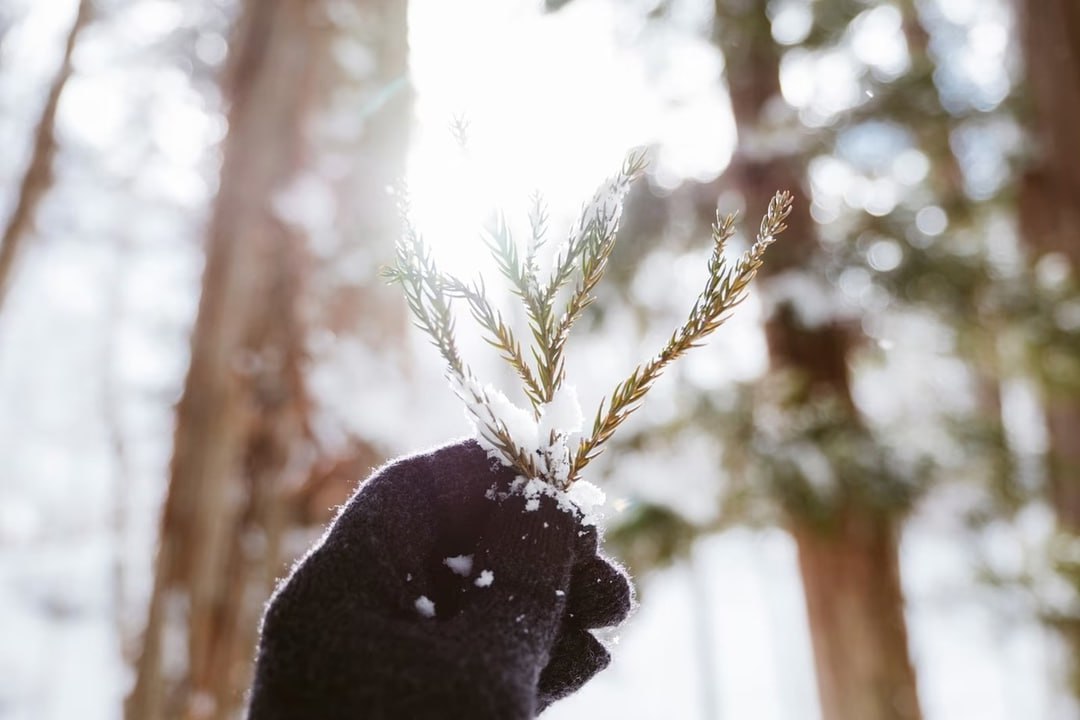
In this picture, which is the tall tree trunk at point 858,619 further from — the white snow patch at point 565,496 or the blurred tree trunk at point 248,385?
the white snow patch at point 565,496

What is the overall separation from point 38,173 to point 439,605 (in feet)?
11.1

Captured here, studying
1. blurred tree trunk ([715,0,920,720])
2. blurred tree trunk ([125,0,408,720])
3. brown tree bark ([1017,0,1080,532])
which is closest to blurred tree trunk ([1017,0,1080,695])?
brown tree bark ([1017,0,1080,532])

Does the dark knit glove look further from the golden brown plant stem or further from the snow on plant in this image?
the golden brown plant stem

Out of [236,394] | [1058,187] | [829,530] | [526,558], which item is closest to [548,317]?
[526,558]

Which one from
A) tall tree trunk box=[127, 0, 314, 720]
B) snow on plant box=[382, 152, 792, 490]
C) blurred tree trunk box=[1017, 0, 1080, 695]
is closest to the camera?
snow on plant box=[382, 152, 792, 490]

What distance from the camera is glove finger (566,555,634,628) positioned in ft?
2.52

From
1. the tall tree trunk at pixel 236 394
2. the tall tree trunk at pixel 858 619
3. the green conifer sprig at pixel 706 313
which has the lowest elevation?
the tall tree trunk at pixel 858 619

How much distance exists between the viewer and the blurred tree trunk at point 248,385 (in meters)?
2.99

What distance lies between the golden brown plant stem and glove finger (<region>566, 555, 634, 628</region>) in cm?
323

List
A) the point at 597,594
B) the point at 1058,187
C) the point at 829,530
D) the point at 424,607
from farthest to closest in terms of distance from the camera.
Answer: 1. the point at 1058,187
2. the point at 829,530
3. the point at 597,594
4. the point at 424,607

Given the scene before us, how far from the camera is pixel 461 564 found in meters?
0.72

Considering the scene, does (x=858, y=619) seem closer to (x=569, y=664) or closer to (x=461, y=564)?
(x=569, y=664)

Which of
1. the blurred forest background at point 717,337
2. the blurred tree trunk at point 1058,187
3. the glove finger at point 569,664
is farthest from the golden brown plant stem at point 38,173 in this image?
the blurred tree trunk at point 1058,187

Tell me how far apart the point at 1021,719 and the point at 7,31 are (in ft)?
45.1
